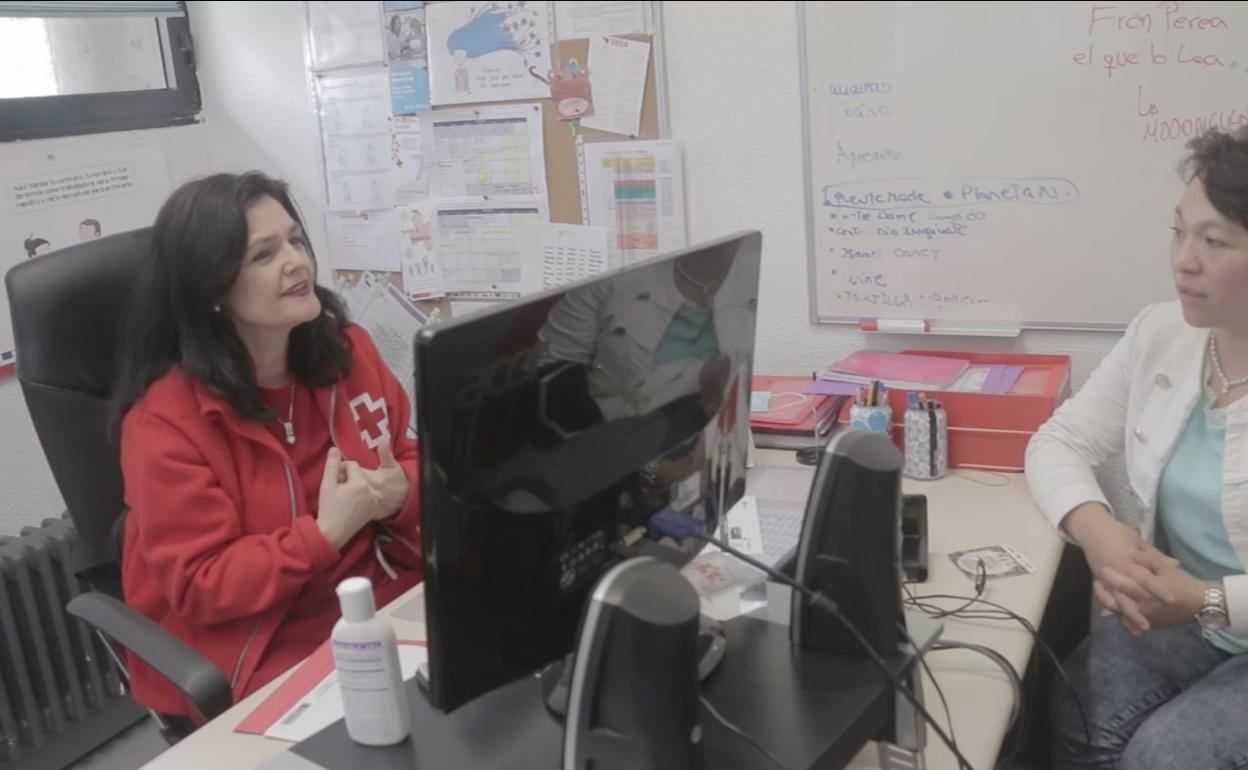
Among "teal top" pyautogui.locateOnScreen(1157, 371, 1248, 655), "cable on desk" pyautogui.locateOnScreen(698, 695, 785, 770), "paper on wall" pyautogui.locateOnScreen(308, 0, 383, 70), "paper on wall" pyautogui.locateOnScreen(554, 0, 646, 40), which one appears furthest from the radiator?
"teal top" pyautogui.locateOnScreen(1157, 371, 1248, 655)

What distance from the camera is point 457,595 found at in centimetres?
86

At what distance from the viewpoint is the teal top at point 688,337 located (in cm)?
102

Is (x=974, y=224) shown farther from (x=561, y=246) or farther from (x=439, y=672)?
(x=439, y=672)

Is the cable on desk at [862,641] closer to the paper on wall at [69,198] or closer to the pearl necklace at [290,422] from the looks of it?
the pearl necklace at [290,422]

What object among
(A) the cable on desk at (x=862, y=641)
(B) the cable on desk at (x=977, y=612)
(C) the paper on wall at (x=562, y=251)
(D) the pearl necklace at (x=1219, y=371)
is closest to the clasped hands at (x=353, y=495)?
(A) the cable on desk at (x=862, y=641)

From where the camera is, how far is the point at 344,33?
256 cm

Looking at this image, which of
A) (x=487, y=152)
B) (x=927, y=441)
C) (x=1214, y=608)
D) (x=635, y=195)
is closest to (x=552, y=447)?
(x=1214, y=608)

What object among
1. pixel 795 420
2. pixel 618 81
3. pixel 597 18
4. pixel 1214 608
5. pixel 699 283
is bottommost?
pixel 1214 608

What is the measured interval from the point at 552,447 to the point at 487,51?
1707 millimetres

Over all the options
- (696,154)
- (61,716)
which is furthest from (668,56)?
(61,716)

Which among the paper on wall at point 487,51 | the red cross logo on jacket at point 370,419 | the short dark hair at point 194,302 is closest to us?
the short dark hair at point 194,302

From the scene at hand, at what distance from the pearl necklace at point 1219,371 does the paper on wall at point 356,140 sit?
1841mm

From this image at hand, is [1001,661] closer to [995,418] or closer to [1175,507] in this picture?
[1175,507]

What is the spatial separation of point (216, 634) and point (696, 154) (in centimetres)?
134
